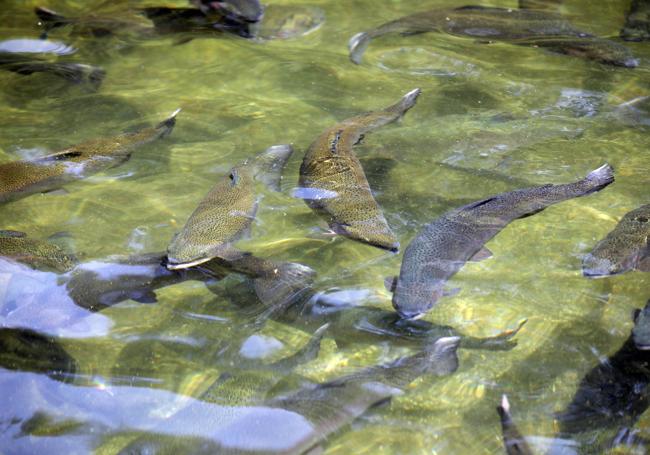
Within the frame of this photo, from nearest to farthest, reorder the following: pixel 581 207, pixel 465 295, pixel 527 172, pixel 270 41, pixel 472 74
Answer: pixel 465 295
pixel 581 207
pixel 527 172
pixel 472 74
pixel 270 41

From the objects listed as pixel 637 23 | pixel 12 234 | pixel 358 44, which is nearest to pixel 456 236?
pixel 12 234

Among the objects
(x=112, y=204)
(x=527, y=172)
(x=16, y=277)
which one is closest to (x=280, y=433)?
(x=16, y=277)

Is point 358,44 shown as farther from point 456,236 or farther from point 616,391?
point 616,391

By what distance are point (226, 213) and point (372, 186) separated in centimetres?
106

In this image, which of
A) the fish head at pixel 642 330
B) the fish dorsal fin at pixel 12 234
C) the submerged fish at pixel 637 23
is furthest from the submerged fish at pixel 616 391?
the submerged fish at pixel 637 23

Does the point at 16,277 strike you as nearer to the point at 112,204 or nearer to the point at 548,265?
the point at 112,204

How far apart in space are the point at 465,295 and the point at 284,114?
245cm

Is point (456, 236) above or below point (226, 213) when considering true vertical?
above

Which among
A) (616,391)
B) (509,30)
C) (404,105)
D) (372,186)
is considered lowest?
(616,391)

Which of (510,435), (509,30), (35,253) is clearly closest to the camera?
(510,435)

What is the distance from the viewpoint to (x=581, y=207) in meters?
4.07

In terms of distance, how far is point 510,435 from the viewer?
8.91ft

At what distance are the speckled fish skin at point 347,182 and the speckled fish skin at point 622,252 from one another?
3.36 ft

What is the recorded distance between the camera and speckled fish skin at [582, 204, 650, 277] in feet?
10.9
